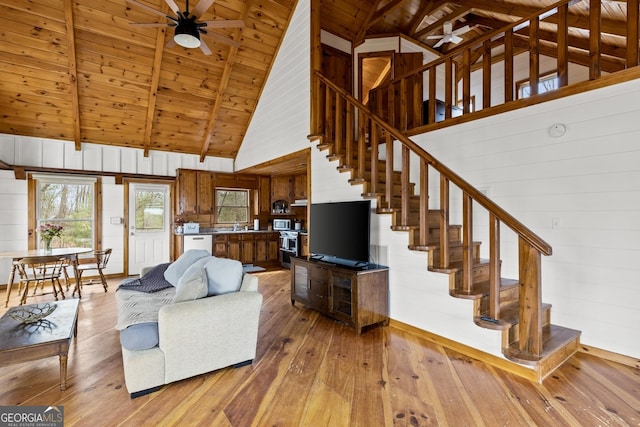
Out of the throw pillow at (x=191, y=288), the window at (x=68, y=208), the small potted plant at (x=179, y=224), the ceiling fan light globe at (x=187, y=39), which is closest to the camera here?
the throw pillow at (x=191, y=288)

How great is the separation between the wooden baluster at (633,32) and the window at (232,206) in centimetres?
723

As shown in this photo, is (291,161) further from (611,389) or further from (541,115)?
(611,389)

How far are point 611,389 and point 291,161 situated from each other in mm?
5019

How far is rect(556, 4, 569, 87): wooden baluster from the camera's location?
2.95 meters

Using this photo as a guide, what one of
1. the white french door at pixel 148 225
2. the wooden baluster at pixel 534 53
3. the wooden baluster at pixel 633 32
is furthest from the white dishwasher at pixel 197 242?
the wooden baluster at pixel 633 32

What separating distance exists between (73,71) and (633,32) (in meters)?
7.03

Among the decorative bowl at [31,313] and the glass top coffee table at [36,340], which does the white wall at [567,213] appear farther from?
the decorative bowl at [31,313]

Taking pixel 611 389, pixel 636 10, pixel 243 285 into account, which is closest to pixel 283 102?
pixel 243 285

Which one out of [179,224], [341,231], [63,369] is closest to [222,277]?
[63,369]

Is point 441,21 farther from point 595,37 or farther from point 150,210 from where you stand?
point 150,210

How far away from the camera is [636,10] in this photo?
103 inches

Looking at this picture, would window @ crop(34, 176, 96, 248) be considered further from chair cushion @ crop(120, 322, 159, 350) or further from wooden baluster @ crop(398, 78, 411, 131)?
wooden baluster @ crop(398, 78, 411, 131)

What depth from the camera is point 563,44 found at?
9.73 ft

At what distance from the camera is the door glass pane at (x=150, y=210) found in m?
6.78
